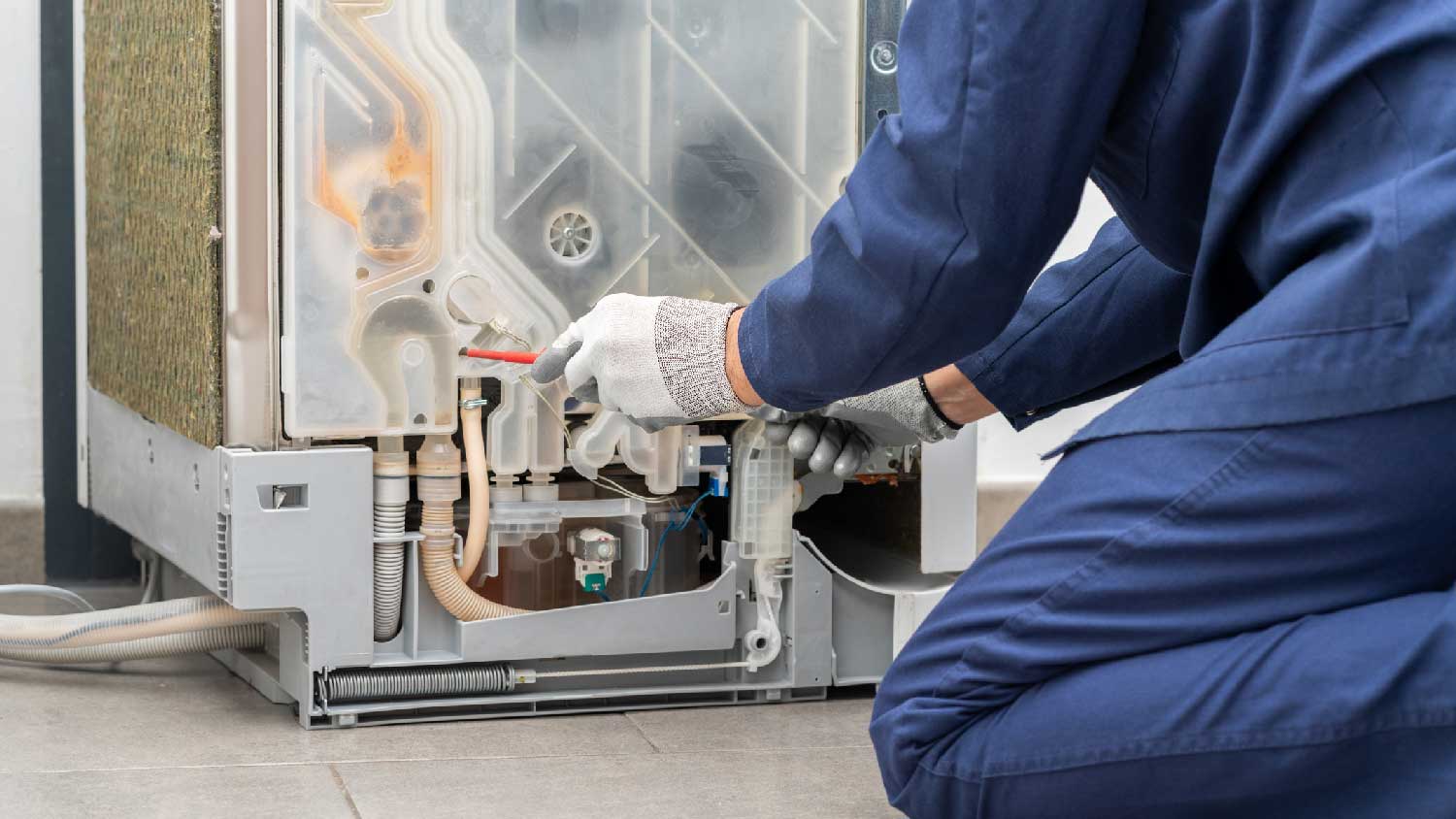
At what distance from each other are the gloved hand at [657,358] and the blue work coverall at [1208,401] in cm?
17

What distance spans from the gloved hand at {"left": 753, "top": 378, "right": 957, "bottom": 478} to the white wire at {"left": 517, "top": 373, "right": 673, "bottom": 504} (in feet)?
0.43

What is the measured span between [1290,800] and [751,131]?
837 millimetres

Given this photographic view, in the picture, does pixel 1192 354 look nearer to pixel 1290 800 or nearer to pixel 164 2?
pixel 1290 800

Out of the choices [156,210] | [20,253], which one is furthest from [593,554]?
[20,253]

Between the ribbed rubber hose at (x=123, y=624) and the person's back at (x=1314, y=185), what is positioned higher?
the person's back at (x=1314, y=185)

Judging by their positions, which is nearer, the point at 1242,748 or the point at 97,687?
the point at 1242,748

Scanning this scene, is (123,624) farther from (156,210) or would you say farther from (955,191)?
(955,191)

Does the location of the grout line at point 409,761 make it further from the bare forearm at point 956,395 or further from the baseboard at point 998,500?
the baseboard at point 998,500

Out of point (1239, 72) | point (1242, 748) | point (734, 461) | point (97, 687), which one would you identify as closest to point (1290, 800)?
point (1242, 748)

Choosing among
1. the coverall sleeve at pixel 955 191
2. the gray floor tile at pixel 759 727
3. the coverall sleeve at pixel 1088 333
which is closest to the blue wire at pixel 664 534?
the gray floor tile at pixel 759 727

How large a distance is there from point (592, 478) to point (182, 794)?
1.47 feet

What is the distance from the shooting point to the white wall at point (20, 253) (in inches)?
79.5

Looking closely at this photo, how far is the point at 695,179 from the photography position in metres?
1.52

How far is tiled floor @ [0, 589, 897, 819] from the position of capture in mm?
1272
